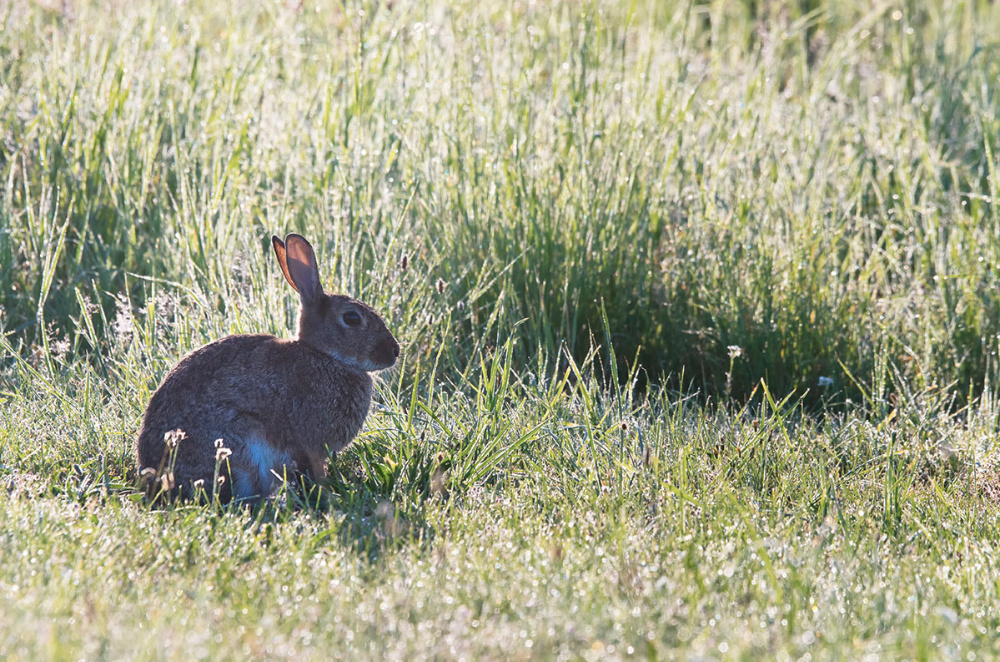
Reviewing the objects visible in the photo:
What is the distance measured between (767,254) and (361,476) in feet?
7.23

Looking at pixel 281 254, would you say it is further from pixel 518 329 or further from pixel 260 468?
pixel 518 329

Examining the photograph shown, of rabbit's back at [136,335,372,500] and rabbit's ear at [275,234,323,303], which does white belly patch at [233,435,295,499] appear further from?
rabbit's ear at [275,234,323,303]

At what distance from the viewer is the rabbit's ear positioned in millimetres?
3818

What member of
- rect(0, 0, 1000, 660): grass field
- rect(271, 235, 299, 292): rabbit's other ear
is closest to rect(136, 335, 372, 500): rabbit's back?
rect(0, 0, 1000, 660): grass field

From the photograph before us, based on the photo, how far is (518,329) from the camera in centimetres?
476

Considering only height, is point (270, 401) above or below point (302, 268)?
below

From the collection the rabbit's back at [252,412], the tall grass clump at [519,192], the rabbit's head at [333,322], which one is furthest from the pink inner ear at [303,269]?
the tall grass clump at [519,192]

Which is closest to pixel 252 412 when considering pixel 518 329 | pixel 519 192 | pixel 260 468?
pixel 260 468

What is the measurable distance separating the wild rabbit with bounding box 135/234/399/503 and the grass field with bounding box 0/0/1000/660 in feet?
0.49

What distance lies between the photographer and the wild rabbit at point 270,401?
3.46 metres

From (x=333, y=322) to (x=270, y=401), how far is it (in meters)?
0.40

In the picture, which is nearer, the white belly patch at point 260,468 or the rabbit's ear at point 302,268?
the white belly patch at point 260,468

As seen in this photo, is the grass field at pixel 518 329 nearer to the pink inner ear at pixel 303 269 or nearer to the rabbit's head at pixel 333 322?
the rabbit's head at pixel 333 322

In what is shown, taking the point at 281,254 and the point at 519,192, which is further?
the point at 519,192
